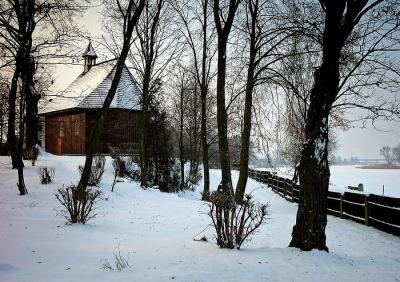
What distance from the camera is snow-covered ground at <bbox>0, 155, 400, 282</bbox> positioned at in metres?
4.93

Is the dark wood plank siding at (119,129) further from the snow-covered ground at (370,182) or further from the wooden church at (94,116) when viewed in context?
the snow-covered ground at (370,182)

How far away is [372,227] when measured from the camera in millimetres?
11109

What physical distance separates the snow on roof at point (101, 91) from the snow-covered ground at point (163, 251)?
16.3 metres

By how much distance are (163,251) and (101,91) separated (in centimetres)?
2411

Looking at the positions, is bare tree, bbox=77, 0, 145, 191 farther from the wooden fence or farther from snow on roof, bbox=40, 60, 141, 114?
snow on roof, bbox=40, 60, 141, 114

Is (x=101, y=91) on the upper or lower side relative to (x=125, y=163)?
upper

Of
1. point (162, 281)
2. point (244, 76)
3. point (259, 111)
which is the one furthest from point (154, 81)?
point (162, 281)

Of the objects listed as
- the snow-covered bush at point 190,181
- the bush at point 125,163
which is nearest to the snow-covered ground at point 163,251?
the bush at point 125,163

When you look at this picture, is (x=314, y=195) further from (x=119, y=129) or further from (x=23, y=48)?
(x=119, y=129)

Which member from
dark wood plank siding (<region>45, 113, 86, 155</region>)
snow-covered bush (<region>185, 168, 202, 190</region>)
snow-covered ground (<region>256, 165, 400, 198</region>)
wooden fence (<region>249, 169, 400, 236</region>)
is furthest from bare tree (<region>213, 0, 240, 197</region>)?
dark wood plank siding (<region>45, 113, 86, 155</region>)

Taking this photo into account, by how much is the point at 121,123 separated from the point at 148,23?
10.6 metres

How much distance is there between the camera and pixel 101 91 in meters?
28.5

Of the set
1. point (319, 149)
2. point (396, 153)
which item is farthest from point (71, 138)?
point (396, 153)

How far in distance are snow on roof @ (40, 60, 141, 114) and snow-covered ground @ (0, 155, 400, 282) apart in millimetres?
16286
